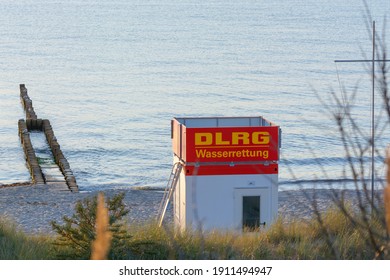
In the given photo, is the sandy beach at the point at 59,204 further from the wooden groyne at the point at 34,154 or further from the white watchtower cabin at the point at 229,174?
the white watchtower cabin at the point at 229,174

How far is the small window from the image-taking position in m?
13.6

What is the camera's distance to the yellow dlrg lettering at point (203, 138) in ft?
43.2

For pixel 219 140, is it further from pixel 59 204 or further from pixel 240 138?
pixel 59 204

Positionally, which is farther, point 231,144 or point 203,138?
point 231,144

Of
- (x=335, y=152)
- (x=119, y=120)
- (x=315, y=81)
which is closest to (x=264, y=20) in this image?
(x=315, y=81)

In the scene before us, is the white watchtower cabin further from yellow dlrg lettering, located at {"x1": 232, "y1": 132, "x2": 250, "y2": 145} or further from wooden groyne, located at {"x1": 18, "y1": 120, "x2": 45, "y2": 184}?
wooden groyne, located at {"x1": 18, "y1": 120, "x2": 45, "y2": 184}

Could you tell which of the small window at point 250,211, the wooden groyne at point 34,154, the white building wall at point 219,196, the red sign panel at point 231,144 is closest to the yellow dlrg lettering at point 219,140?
the red sign panel at point 231,144

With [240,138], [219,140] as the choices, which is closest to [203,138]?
[219,140]

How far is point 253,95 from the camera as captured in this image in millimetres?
50031

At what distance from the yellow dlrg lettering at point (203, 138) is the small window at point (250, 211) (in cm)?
107

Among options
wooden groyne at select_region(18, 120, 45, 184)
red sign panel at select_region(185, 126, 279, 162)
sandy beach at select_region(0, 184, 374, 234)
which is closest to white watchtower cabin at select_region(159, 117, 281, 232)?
red sign panel at select_region(185, 126, 279, 162)

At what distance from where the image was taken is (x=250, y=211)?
13.7m

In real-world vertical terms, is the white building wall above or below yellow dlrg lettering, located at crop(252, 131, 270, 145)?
below

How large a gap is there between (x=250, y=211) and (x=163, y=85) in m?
42.9
